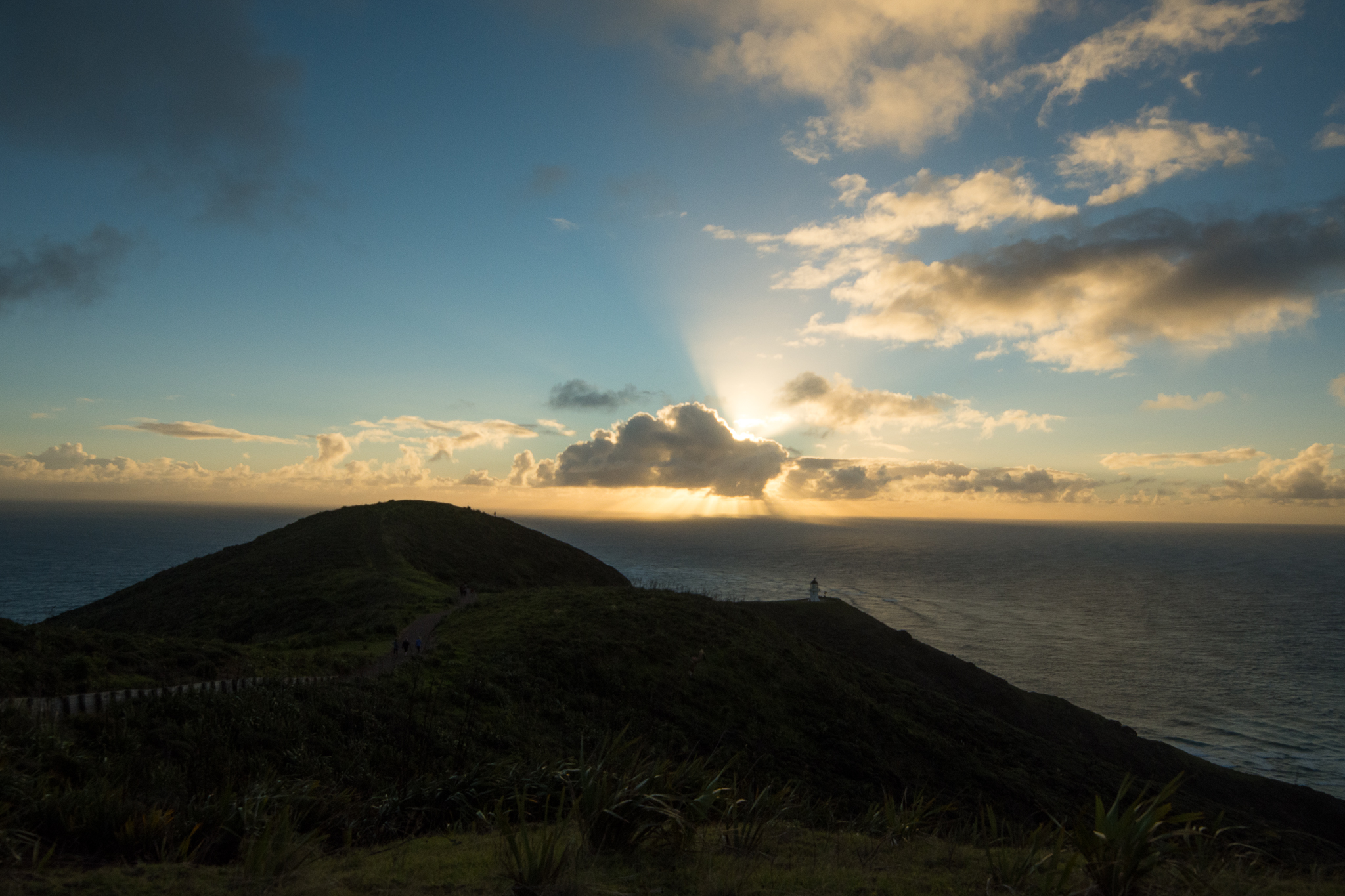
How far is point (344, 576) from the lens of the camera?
47.0 meters

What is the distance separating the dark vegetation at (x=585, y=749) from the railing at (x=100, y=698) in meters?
0.46

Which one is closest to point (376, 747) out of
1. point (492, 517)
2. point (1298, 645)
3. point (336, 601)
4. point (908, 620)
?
point (336, 601)

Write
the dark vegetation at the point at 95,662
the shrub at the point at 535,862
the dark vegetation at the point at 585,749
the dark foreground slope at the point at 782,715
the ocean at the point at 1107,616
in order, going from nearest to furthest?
the shrub at the point at 535,862, the dark vegetation at the point at 585,749, the dark vegetation at the point at 95,662, the dark foreground slope at the point at 782,715, the ocean at the point at 1107,616

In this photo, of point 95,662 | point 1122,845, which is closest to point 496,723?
point 95,662

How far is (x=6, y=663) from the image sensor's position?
52.0ft

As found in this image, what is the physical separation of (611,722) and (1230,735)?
1981 inches

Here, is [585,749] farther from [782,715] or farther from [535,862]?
[535,862]

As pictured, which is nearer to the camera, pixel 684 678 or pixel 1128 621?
pixel 684 678

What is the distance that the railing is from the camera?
12.3 metres

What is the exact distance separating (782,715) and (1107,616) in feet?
297

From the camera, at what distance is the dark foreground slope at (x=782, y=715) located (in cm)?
2341

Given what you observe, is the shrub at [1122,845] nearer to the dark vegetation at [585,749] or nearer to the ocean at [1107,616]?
the dark vegetation at [585,749]

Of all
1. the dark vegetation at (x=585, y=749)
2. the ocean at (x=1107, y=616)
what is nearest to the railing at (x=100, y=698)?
the dark vegetation at (x=585, y=749)

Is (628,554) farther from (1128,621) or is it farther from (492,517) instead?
(1128,621)
